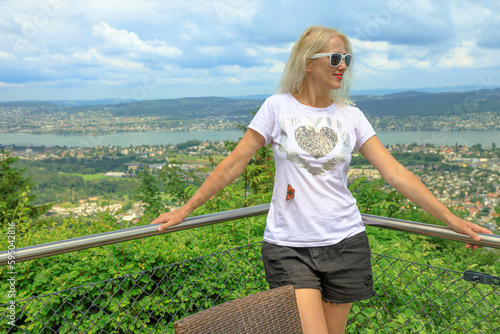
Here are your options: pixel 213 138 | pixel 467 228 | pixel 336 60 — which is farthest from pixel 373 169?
pixel 213 138

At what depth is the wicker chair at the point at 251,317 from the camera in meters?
1.13

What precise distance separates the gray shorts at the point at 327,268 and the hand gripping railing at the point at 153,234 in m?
0.33

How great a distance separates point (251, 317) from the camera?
1244mm

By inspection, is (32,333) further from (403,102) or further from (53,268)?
(403,102)

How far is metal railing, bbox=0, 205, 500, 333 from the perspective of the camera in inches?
67.0

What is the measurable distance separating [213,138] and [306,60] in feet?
12.2

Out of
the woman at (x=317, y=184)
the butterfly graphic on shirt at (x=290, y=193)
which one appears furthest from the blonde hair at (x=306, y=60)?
the butterfly graphic on shirt at (x=290, y=193)

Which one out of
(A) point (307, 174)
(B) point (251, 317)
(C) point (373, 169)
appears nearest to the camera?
(B) point (251, 317)

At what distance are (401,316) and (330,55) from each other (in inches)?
67.7

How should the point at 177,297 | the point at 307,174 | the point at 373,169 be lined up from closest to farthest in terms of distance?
the point at 307,174 < the point at 177,297 < the point at 373,169

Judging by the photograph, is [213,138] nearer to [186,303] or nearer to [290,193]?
[186,303]

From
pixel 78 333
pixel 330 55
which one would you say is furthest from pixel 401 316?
pixel 78 333

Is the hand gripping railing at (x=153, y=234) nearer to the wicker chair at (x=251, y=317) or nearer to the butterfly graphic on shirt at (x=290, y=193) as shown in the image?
the butterfly graphic on shirt at (x=290, y=193)

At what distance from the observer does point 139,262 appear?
249cm
